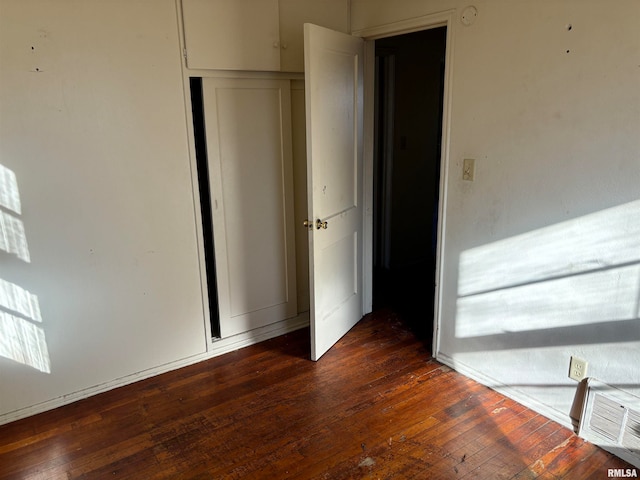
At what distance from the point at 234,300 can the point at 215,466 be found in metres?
1.15

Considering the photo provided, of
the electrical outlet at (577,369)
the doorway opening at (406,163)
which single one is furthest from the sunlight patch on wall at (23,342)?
the electrical outlet at (577,369)

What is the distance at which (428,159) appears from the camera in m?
4.64

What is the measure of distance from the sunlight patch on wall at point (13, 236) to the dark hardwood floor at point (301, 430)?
2.84 feet

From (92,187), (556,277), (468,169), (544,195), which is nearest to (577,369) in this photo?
(556,277)

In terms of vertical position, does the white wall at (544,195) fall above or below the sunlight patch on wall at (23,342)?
above

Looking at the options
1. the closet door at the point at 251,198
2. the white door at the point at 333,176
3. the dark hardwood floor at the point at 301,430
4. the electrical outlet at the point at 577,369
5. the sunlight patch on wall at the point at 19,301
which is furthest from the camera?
the closet door at the point at 251,198

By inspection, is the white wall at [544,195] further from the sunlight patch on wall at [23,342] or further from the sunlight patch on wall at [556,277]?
the sunlight patch on wall at [23,342]

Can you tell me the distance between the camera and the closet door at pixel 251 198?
9.23 ft

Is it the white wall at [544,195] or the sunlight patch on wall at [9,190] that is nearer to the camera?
the white wall at [544,195]

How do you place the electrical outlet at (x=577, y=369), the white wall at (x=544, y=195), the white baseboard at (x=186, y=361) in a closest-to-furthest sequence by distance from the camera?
the white wall at (x=544, y=195), the electrical outlet at (x=577, y=369), the white baseboard at (x=186, y=361)

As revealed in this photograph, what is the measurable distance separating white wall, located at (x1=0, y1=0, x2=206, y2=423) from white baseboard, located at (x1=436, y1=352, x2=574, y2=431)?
1653 millimetres

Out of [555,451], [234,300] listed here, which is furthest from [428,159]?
[555,451]

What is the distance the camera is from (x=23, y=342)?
2.39 m

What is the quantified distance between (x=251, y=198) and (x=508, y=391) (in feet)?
6.02
